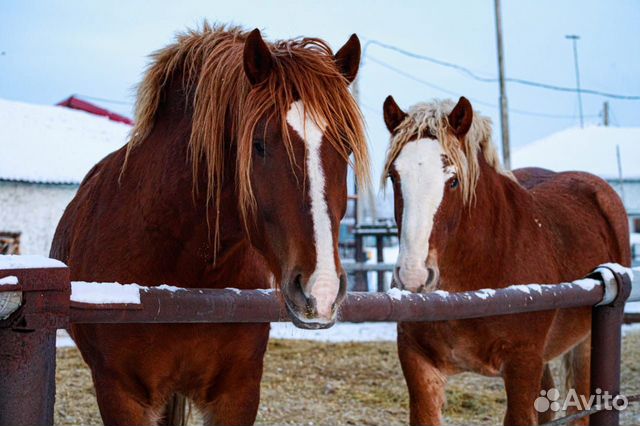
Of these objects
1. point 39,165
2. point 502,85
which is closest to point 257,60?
point 39,165

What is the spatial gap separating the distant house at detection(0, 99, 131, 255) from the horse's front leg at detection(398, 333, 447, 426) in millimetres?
8499

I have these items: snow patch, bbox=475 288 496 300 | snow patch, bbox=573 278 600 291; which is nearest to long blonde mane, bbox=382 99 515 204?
snow patch, bbox=573 278 600 291

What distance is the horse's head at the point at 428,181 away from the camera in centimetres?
303

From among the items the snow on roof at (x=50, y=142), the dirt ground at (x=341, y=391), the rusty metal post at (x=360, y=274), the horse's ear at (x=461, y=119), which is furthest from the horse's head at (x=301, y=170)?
the snow on roof at (x=50, y=142)

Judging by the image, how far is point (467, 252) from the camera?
337cm

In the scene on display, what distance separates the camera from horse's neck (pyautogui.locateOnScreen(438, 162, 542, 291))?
3357 mm

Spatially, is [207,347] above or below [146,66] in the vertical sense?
below

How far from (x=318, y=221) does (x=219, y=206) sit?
51 cm

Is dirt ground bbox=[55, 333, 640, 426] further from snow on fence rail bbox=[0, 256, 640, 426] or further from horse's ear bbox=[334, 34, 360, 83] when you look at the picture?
horse's ear bbox=[334, 34, 360, 83]

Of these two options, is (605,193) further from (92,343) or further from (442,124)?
(92,343)

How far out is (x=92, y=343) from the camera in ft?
7.38

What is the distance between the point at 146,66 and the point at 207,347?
1.06 m

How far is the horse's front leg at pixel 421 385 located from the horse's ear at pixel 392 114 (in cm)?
111

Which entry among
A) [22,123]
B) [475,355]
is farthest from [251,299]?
[22,123]
